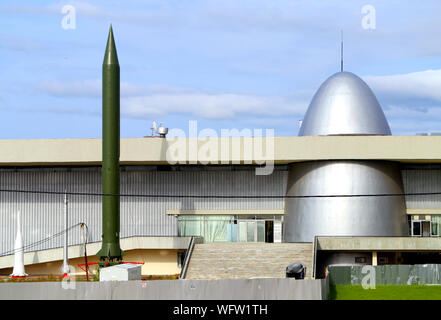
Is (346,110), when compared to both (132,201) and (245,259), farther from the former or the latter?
(132,201)

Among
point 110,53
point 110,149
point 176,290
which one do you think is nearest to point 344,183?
point 110,149

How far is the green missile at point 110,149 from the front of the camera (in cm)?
4346

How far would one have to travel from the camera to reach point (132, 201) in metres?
52.8

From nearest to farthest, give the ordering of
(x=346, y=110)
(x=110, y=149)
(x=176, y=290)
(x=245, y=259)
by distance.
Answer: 1. (x=176, y=290)
2. (x=110, y=149)
3. (x=245, y=259)
4. (x=346, y=110)

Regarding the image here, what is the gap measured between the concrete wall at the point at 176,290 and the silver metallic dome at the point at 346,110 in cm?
1861

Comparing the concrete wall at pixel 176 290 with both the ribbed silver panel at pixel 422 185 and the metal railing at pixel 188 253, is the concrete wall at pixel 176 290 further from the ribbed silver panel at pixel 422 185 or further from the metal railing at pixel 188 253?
the ribbed silver panel at pixel 422 185

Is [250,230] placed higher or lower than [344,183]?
lower

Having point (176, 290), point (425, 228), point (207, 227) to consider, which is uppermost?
point (207, 227)

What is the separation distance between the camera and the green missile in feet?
143

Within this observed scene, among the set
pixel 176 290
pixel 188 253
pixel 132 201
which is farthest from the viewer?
pixel 132 201

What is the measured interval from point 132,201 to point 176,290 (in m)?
20.3

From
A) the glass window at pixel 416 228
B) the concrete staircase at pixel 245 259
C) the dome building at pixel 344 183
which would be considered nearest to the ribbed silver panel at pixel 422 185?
the dome building at pixel 344 183
